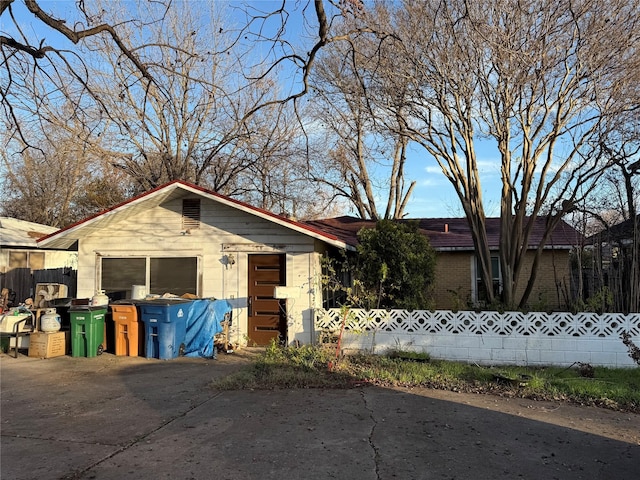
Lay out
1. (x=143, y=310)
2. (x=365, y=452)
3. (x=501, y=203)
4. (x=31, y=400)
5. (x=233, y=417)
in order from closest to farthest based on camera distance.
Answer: (x=365, y=452) < (x=233, y=417) < (x=31, y=400) < (x=143, y=310) < (x=501, y=203)

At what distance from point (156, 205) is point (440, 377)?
7695 mm

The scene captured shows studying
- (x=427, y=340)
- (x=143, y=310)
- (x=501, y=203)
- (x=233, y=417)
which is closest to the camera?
(x=233, y=417)

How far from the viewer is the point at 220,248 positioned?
36.7 ft

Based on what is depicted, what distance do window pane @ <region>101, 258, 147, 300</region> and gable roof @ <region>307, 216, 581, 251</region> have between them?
17.7ft

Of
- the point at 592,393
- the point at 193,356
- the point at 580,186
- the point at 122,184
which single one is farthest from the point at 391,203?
the point at 592,393

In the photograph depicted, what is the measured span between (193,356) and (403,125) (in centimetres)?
704

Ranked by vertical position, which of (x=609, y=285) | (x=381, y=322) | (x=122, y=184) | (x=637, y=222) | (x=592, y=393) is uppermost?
(x=122, y=184)

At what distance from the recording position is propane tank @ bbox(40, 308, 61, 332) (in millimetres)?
9844

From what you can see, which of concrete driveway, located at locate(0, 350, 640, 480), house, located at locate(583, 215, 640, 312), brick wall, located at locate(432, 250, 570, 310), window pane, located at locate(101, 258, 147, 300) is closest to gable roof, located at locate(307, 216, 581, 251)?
brick wall, located at locate(432, 250, 570, 310)

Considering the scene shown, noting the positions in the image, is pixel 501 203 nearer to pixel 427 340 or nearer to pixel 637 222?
pixel 637 222

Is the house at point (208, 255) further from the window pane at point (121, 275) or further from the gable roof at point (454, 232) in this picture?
the gable roof at point (454, 232)

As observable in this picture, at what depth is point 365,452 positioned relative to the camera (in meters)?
4.73

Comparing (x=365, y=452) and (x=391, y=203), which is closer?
(x=365, y=452)

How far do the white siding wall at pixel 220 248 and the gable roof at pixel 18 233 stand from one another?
14.3 feet
